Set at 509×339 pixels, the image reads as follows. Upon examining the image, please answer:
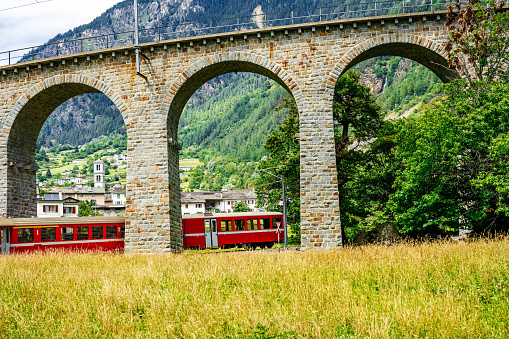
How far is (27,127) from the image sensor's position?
22.6m

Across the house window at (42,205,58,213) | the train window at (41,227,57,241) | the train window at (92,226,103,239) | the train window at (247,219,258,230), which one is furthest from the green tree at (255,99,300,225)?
the house window at (42,205,58,213)

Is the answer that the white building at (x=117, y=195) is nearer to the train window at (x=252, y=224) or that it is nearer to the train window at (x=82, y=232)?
the train window at (x=252, y=224)

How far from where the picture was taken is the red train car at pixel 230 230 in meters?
25.9

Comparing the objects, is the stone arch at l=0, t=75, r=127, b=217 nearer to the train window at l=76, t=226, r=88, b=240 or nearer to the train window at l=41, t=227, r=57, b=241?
the train window at l=41, t=227, r=57, b=241

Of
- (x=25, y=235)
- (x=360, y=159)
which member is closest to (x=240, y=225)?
(x=360, y=159)

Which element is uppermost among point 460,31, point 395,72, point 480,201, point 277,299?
point 395,72

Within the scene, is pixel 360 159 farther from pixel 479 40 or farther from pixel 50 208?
pixel 50 208

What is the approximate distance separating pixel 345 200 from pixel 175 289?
1865 centimetres

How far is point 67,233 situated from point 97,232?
1369 mm

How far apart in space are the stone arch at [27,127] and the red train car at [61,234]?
246 cm

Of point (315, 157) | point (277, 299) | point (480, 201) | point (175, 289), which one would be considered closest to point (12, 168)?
point (315, 157)

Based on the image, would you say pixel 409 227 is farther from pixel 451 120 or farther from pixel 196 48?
pixel 196 48

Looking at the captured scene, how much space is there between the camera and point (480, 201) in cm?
1667

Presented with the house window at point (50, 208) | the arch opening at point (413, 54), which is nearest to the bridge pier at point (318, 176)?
the arch opening at point (413, 54)
